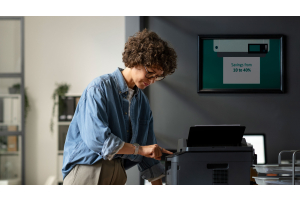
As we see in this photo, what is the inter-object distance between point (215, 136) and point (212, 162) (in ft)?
0.31

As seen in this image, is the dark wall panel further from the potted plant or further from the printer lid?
the potted plant

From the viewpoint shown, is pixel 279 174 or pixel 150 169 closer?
pixel 279 174

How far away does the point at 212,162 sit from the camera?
0.98 m

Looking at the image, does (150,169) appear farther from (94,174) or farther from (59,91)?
(59,91)

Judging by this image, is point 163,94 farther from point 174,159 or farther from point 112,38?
point 112,38

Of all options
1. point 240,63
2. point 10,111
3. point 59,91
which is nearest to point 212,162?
point 240,63

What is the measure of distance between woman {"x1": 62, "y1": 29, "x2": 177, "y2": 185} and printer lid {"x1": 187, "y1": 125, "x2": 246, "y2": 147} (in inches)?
6.7

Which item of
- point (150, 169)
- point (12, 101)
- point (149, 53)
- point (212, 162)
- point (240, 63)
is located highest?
point (240, 63)

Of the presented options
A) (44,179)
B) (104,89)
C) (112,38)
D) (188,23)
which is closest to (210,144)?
(104,89)

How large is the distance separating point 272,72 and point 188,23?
2.95ft

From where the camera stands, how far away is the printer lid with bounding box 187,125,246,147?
0.99 metres

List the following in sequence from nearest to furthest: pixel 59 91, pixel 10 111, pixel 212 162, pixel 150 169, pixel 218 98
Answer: pixel 212 162 → pixel 150 169 → pixel 218 98 → pixel 10 111 → pixel 59 91

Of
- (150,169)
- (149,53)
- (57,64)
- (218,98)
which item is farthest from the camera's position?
(57,64)

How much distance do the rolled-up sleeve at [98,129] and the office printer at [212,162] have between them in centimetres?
24
